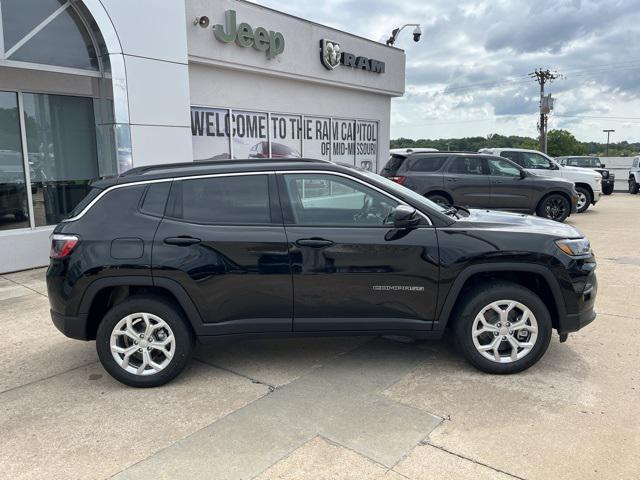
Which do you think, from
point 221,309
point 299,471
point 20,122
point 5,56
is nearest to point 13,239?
point 20,122

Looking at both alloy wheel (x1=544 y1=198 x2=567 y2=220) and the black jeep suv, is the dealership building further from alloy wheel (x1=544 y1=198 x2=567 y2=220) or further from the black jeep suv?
alloy wheel (x1=544 y1=198 x2=567 y2=220)

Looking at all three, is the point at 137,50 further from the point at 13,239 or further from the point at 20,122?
the point at 13,239

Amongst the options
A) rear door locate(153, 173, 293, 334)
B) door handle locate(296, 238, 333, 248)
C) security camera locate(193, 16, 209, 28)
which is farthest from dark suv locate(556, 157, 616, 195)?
rear door locate(153, 173, 293, 334)

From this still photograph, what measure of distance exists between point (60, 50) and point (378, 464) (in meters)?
7.37

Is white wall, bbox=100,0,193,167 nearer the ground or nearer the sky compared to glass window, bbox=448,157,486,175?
nearer the sky

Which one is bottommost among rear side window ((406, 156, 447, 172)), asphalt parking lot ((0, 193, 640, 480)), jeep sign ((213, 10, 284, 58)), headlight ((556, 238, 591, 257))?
asphalt parking lot ((0, 193, 640, 480))

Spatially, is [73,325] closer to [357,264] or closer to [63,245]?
[63,245]

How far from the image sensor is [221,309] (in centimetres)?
395

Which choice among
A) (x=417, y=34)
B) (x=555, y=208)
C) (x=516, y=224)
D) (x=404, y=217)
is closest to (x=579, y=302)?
(x=516, y=224)

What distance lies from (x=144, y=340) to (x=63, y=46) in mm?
5648

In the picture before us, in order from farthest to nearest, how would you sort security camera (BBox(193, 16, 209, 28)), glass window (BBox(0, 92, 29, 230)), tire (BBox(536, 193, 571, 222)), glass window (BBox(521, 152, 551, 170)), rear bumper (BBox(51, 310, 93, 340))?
glass window (BBox(521, 152, 551, 170)) < tire (BBox(536, 193, 571, 222)) < security camera (BBox(193, 16, 209, 28)) < glass window (BBox(0, 92, 29, 230)) < rear bumper (BBox(51, 310, 93, 340))

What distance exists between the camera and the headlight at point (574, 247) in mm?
4016

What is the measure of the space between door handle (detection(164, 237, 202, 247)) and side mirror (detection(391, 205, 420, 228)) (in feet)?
4.89

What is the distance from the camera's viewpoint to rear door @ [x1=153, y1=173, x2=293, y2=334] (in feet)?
12.7
